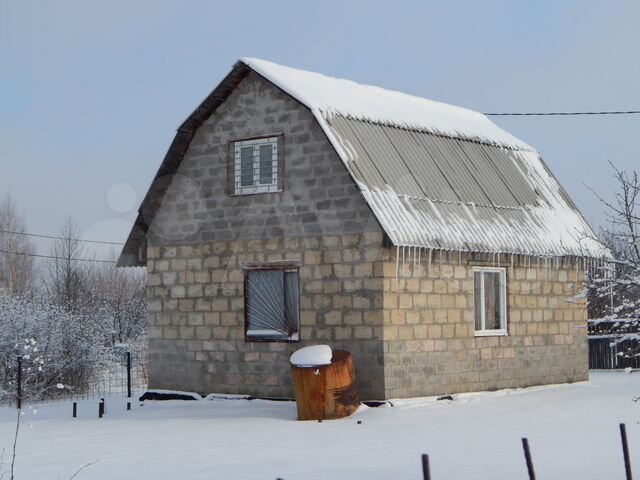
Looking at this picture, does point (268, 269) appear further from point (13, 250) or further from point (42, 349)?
point (13, 250)

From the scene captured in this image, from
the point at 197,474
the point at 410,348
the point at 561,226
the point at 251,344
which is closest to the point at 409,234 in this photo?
the point at 410,348

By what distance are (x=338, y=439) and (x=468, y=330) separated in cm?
593

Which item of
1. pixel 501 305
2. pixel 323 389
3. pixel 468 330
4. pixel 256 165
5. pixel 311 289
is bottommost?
pixel 323 389

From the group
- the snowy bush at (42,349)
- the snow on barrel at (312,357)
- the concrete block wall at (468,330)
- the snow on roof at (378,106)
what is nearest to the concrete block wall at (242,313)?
the concrete block wall at (468,330)

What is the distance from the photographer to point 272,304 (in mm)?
19875

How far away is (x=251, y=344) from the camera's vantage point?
19969 mm

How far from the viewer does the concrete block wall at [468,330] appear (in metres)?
18.6

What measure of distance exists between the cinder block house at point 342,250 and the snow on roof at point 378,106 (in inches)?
2.8

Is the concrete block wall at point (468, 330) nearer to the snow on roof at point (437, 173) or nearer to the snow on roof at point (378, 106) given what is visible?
the snow on roof at point (437, 173)

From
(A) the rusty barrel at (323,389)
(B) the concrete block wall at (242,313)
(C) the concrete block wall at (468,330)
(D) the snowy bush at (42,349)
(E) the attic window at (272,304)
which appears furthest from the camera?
(D) the snowy bush at (42,349)

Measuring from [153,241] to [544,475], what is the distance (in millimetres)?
12162

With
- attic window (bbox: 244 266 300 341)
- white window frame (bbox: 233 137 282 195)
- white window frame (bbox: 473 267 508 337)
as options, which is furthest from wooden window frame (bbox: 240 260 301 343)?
white window frame (bbox: 473 267 508 337)

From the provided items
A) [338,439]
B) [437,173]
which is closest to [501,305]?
[437,173]

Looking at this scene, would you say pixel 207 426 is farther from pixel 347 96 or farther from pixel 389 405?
pixel 347 96
